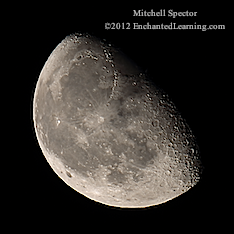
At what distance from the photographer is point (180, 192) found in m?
2.52

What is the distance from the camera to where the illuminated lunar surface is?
2.09 metres

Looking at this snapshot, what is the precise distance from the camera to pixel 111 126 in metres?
2.10

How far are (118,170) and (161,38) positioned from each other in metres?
1.11

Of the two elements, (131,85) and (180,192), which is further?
(180,192)

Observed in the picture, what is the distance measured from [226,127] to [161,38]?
869 millimetres

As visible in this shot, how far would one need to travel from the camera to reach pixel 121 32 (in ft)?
7.09

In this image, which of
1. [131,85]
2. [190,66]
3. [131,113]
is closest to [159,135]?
[131,113]

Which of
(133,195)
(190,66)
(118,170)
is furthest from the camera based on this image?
(133,195)

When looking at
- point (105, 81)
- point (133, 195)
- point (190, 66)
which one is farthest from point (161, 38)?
point (133, 195)

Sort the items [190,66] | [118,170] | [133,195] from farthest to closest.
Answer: [133,195]
[118,170]
[190,66]

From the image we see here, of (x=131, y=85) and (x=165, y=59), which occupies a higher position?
(x=165, y=59)

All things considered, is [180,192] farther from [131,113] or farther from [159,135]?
[131,113]

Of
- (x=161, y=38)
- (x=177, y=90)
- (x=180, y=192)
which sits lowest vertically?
(x=180, y=192)

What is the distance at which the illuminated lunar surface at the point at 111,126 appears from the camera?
6.85 feet
